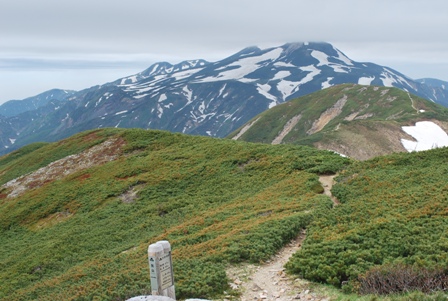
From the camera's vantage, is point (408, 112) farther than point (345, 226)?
Yes

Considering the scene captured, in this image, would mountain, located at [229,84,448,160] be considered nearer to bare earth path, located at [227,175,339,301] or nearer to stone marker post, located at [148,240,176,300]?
bare earth path, located at [227,175,339,301]

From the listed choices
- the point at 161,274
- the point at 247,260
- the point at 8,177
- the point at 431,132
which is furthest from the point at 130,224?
the point at 431,132

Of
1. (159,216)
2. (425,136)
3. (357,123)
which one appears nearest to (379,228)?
(159,216)

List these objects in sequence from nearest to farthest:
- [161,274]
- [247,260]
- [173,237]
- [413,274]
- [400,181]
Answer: [161,274] → [413,274] → [247,260] → [173,237] → [400,181]

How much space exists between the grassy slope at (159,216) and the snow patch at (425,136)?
197 feet

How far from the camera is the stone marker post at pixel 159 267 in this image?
11.9 m

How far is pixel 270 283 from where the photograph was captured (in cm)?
1641

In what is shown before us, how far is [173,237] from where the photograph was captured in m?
26.9

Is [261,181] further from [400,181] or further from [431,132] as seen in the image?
[431,132]

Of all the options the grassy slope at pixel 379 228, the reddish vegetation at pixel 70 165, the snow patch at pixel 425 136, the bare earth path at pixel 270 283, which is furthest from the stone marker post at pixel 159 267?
the snow patch at pixel 425 136

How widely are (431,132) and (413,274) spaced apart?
341ft

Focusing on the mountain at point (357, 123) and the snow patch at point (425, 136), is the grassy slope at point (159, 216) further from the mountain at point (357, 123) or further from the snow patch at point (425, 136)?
the snow patch at point (425, 136)

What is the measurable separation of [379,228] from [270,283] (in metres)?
6.41

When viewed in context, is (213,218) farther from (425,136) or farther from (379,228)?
(425,136)
